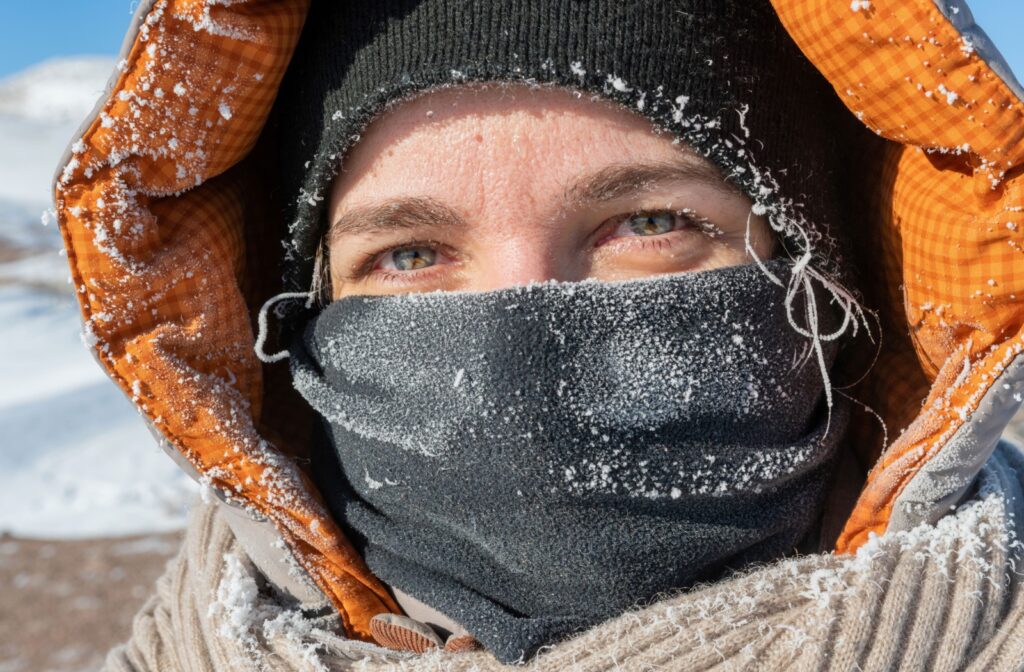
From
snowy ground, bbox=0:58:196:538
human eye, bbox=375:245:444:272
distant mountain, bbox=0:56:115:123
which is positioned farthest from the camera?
distant mountain, bbox=0:56:115:123

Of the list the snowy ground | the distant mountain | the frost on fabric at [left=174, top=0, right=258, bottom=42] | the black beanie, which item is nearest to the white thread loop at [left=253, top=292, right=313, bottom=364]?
the black beanie

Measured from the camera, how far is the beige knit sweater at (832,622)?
1220 millimetres

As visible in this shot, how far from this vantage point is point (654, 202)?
1390 mm

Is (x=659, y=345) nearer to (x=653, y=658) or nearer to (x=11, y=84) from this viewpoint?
(x=653, y=658)

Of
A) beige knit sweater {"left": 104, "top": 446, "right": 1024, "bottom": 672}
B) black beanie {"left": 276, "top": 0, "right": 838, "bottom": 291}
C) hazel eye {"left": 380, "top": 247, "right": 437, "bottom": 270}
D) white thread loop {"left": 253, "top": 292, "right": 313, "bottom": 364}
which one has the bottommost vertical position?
beige knit sweater {"left": 104, "top": 446, "right": 1024, "bottom": 672}

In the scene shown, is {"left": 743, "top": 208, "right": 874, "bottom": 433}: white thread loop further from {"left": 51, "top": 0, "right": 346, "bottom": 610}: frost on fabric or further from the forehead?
{"left": 51, "top": 0, "right": 346, "bottom": 610}: frost on fabric

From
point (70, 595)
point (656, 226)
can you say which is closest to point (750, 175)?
point (656, 226)

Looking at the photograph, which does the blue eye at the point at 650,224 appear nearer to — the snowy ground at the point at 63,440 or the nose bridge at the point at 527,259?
the nose bridge at the point at 527,259

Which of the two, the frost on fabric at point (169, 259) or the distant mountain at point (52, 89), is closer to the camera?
the frost on fabric at point (169, 259)

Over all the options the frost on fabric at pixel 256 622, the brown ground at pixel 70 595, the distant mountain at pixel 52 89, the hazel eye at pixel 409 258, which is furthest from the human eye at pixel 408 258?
the distant mountain at pixel 52 89

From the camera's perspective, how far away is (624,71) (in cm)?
135

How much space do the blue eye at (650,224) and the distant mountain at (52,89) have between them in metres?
40.7

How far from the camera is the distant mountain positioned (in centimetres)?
3934

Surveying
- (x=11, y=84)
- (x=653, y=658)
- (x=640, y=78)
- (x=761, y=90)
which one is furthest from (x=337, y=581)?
(x=11, y=84)
